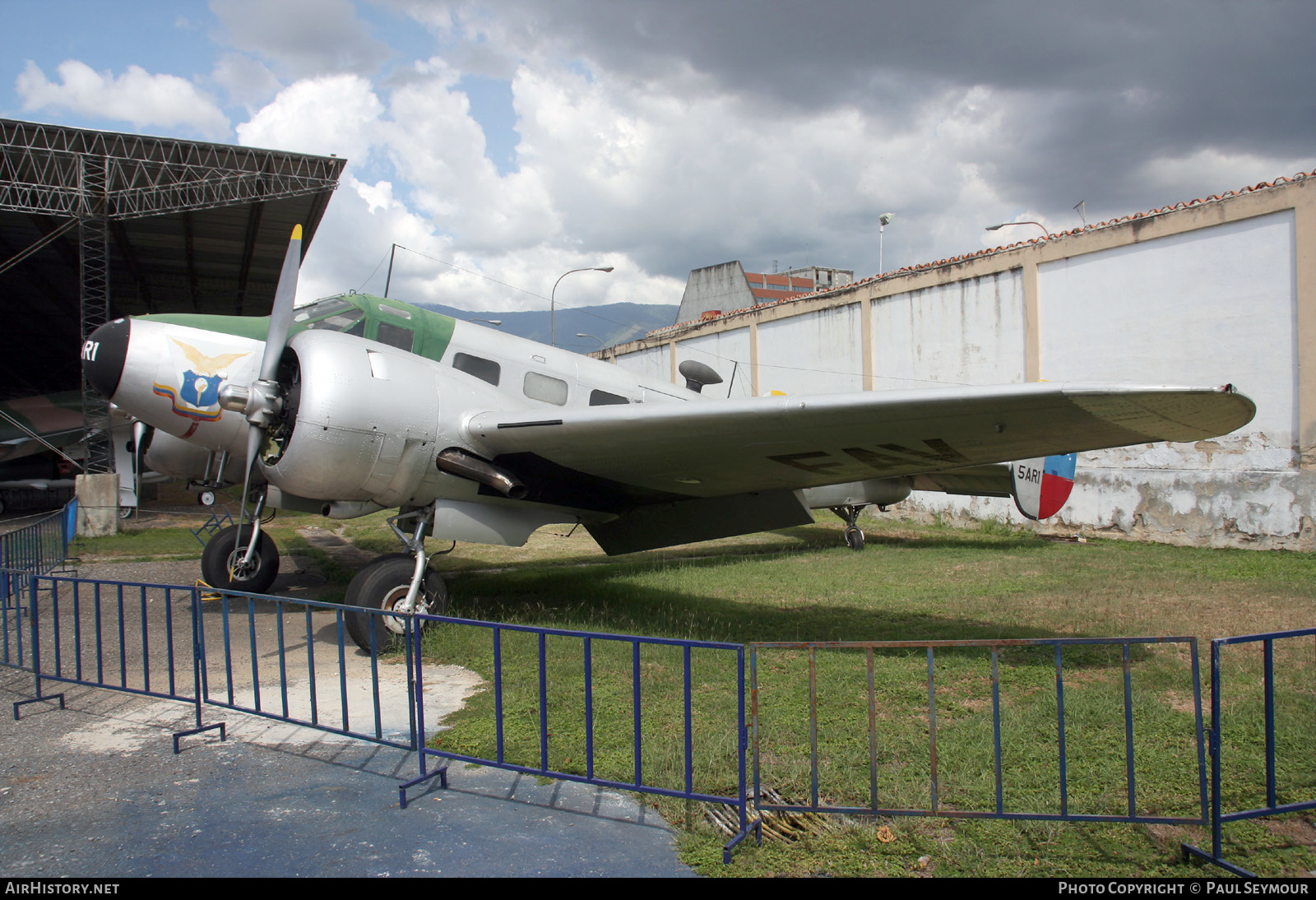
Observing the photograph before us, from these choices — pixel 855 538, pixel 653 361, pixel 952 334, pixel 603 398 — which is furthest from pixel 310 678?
pixel 653 361

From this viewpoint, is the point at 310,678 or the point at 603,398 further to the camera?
the point at 603,398

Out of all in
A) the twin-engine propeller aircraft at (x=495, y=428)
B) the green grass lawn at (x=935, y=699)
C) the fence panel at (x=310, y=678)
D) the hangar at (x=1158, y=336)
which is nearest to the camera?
the green grass lawn at (x=935, y=699)

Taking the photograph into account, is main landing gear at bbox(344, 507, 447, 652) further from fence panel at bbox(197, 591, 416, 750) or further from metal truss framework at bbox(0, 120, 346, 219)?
metal truss framework at bbox(0, 120, 346, 219)

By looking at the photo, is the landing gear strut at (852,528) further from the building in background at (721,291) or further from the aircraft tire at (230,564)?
the building in background at (721,291)

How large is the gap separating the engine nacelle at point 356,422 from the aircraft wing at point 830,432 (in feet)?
1.79

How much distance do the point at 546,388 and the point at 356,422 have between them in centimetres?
254

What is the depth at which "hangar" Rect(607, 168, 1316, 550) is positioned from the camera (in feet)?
40.1

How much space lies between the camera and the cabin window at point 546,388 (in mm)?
8570

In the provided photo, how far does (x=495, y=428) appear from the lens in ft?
22.9

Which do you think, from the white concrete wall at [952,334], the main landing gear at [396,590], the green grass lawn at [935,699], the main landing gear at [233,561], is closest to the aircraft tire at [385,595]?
the main landing gear at [396,590]

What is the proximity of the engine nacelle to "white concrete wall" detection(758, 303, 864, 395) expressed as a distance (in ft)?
46.4

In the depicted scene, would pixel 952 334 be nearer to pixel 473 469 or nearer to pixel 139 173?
pixel 473 469

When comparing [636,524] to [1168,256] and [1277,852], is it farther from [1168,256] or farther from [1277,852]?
[1168,256]

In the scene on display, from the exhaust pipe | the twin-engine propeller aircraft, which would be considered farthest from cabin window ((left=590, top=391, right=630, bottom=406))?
the exhaust pipe
